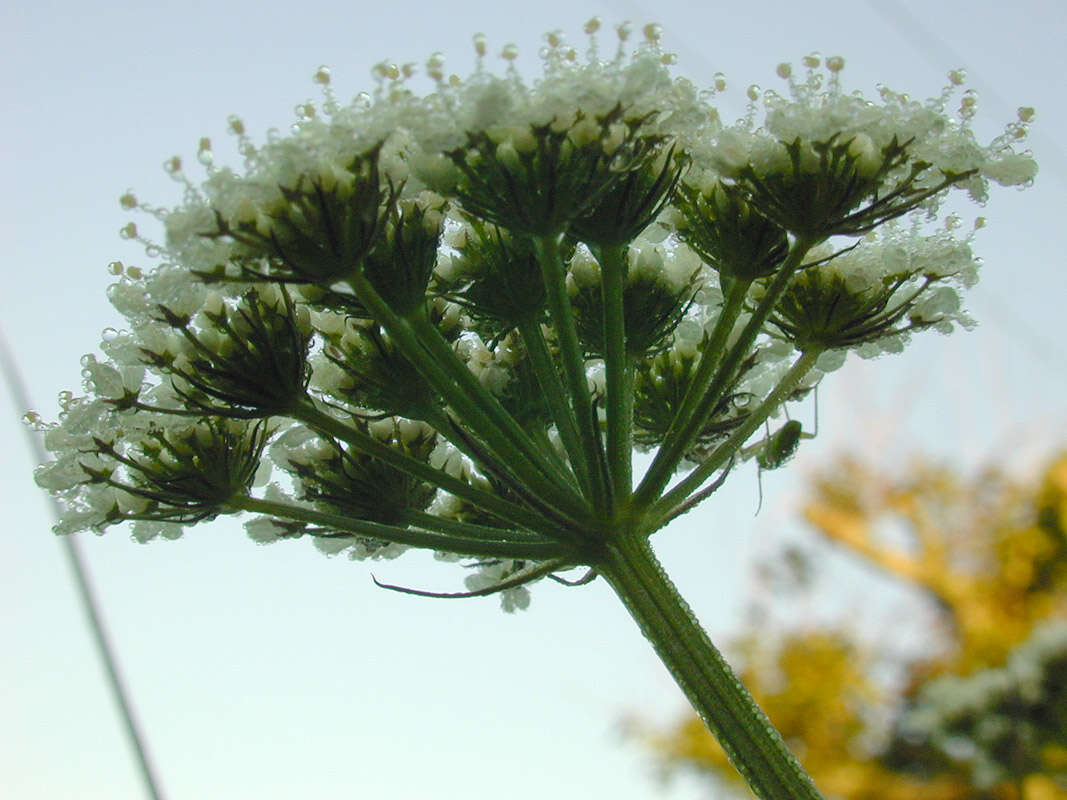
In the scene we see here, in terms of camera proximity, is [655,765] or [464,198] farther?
[655,765]

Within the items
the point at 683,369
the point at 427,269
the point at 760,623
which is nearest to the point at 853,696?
the point at 760,623

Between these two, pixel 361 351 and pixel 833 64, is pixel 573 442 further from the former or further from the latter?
pixel 833 64

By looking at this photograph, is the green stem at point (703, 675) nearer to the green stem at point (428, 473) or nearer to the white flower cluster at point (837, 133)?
the green stem at point (428, 473)

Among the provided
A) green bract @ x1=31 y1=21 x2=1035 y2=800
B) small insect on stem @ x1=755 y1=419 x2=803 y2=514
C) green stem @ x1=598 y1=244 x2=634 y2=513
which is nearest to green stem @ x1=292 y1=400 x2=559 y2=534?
green bract @ x1=31 y1=21 x2=1035 y2=800

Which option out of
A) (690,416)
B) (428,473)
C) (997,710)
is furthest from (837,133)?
(997,710)

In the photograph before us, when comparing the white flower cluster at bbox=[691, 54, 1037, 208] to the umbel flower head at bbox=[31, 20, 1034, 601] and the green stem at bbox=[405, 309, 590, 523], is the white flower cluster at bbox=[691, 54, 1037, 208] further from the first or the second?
the green stem at bbox=[405, 309, 590, 523]

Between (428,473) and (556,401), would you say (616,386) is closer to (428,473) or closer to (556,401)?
(556,401)

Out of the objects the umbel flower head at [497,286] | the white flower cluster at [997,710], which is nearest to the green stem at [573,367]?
the umbel flower head at [497,286]
